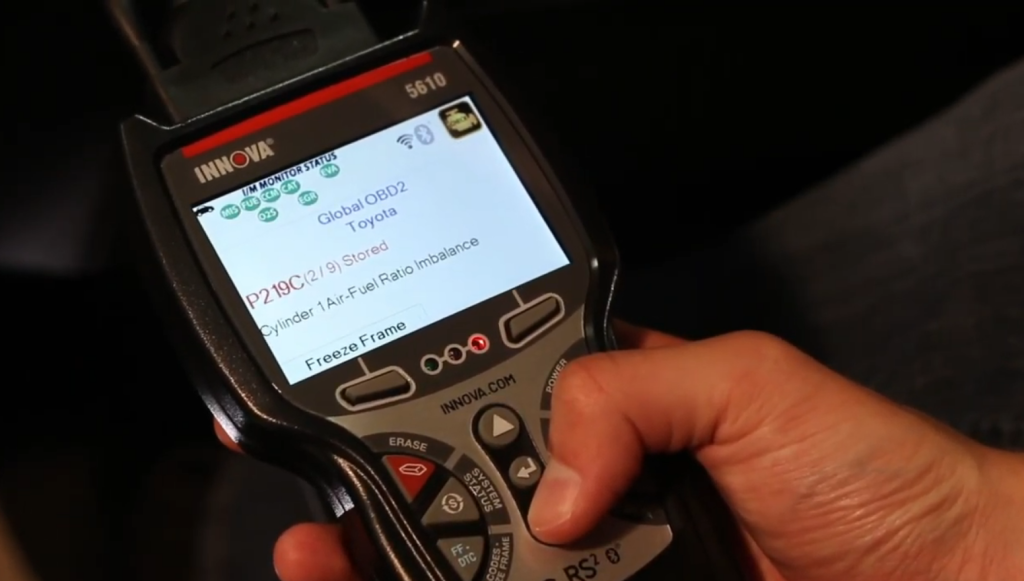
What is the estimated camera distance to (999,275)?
2.58 feet

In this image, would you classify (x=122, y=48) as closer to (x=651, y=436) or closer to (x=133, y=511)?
(x=133, y=511)

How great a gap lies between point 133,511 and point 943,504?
631mm

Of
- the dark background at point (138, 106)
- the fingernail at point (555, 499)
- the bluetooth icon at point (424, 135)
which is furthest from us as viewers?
the dark background at point (138, 106)

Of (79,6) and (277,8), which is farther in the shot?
(79,6)

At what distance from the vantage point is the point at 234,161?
0.62m

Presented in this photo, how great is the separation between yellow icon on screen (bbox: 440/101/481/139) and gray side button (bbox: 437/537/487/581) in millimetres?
236

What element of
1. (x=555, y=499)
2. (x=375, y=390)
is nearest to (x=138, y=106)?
(x=375, y=390)

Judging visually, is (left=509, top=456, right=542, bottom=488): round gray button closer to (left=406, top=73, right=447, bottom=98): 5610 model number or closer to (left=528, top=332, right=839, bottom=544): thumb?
(left=528, top=332, right=839, bottom=544): thumb

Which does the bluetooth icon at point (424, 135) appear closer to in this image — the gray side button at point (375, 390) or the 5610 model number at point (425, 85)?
the 5610 model number at point (425, 85)

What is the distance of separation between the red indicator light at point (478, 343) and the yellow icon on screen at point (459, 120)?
4.9 inches

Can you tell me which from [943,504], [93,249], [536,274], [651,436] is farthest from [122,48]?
[943,504]

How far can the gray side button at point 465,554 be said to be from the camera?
55 centimetres

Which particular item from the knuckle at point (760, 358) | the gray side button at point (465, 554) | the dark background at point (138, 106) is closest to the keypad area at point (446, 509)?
the gray side button at point (465, 554)

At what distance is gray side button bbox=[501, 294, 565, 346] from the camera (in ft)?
2.00
